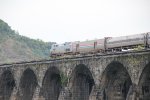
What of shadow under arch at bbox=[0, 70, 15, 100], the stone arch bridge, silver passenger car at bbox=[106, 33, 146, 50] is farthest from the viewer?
shadow under arch at bbox=[0, 70, 15, 100]

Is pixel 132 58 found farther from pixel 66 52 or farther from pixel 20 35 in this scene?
pixel 20 35

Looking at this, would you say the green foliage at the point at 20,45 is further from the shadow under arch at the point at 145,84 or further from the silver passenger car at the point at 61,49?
the shadow under arch at the point at 145,84

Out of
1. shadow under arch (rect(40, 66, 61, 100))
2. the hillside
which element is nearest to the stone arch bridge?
shadow under arch (rect(40, 66, 61, 100))

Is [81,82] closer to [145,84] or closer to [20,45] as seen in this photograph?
[145,84]

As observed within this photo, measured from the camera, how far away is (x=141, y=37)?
38906mm

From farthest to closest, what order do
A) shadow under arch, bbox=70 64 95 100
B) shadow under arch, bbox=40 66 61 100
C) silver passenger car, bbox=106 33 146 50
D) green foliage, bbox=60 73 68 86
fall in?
shadow under arch, bbox=40 66 61 100 → green foliage, bbox=60 73 68 86 → shadow under arch, bbox=70 64 95 100 → silver passenger car, bbox=106 33 146 50

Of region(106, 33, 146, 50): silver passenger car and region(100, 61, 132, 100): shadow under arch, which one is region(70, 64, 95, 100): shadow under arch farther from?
region(106, 33, 146, 50): silver passenger car

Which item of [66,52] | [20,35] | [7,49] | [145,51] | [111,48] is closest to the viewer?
[145,51]

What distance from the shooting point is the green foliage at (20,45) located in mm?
117750

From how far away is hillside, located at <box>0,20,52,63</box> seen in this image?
368 ft

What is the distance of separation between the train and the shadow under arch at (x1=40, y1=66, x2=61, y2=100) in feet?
14.6

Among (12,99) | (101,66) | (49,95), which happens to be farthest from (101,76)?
(12,99)

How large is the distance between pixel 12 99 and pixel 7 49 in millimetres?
69841

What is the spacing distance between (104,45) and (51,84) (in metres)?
8.89
